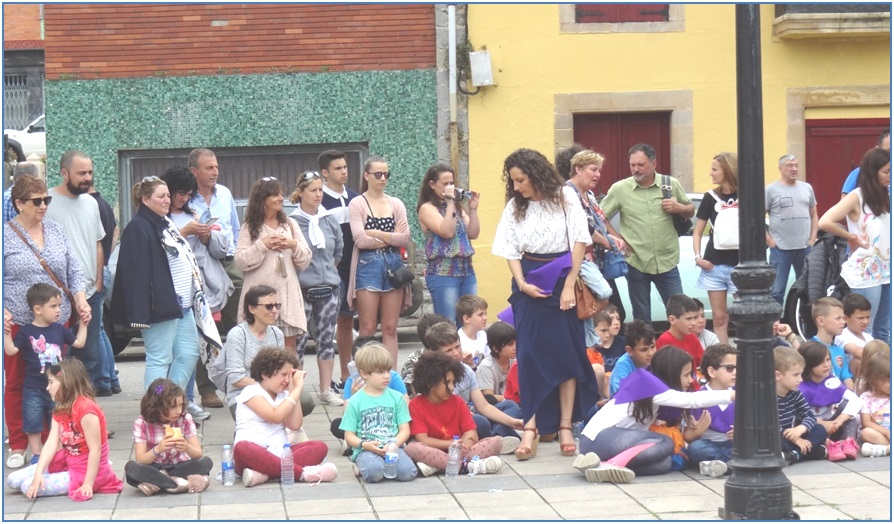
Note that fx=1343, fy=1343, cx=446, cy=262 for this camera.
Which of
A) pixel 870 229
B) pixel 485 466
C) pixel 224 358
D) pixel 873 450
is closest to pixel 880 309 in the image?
pixel 870 229

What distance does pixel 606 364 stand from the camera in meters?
9.50

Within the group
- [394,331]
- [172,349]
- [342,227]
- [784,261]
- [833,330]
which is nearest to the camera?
[833,330]

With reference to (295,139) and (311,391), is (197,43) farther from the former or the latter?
(311,391)

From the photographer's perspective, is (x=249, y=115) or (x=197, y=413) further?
(x=249, y=115)

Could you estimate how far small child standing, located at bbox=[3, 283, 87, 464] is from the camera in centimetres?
812

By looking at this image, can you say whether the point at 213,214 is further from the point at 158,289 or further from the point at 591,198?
the point at 591,198

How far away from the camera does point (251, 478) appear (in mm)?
7414

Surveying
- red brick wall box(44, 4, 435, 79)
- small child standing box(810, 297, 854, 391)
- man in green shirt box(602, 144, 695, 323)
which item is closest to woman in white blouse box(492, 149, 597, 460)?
small child standing box(810, 297, 854, 391)

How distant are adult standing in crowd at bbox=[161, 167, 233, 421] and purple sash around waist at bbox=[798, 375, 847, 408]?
419 centimetres

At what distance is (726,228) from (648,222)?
0.61m

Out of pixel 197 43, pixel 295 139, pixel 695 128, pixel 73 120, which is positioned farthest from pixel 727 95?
pixel 73 120

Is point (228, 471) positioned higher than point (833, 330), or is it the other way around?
point (833, 330)

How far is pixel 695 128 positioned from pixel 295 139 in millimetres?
5060

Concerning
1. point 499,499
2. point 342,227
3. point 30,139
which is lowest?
point 499,499
